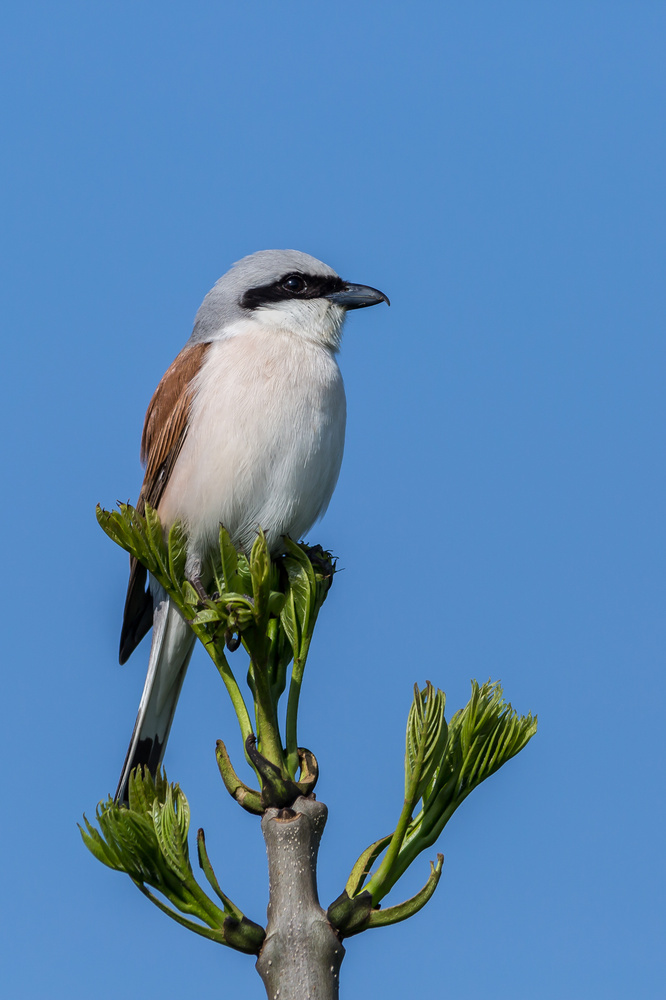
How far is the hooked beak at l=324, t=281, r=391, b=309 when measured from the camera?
399 cm

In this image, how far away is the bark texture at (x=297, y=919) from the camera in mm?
1755

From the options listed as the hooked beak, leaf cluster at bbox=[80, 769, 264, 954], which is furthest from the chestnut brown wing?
leaf cluster at bbox=[80, 769, 264, 954]

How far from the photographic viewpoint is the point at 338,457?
360 cm

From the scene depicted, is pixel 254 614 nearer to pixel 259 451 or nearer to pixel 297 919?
pixel 297 919

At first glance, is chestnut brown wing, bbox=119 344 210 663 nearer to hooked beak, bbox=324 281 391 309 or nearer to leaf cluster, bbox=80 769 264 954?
hooked beak, bbox=324 281 391 309

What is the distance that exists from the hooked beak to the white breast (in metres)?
0.49

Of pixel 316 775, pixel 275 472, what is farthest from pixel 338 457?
pixel 316 775

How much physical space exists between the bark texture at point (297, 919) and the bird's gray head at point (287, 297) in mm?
2409

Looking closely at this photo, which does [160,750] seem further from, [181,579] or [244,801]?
[244,801]

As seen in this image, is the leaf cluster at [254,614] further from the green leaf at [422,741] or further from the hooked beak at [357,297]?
the hooked beak at [357,297]

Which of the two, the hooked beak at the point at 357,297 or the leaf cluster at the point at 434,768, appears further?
the hooked beak at the point at 357,297

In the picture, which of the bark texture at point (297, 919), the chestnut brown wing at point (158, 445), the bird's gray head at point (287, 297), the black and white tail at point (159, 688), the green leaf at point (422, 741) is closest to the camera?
the bark texture at point (297, 919)

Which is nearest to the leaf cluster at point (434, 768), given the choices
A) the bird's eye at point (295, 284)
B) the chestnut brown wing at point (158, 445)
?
the chestnut brown wing at point (158, 445)

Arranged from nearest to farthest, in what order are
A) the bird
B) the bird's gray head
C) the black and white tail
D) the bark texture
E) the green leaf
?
the bark texture < the green leaf < the black and white tail < the bird < the bird's gray head
